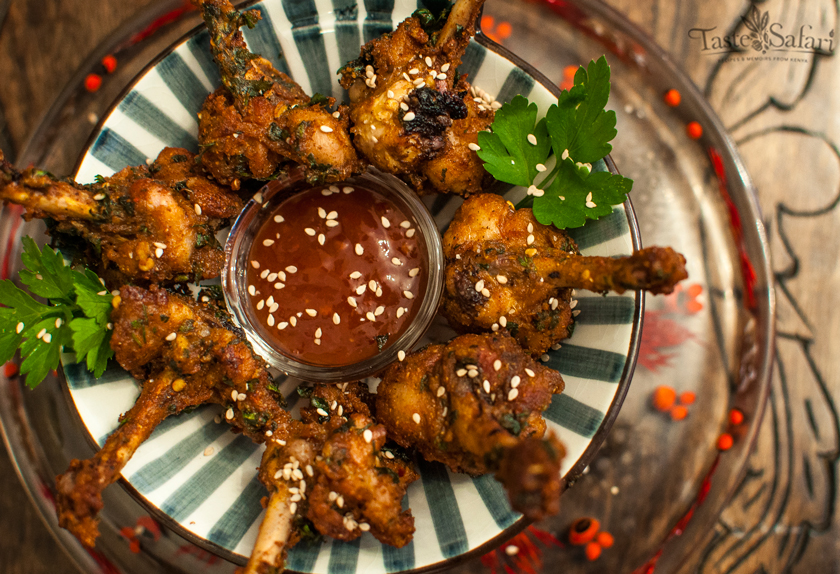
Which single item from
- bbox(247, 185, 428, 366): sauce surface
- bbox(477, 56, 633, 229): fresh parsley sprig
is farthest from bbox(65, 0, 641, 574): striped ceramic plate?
bbox(247, 185, 428, 366): sauce surface

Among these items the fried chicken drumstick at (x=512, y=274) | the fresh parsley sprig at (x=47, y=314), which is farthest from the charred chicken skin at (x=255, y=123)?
the fresh parsley sprig at (x=47, y=314)

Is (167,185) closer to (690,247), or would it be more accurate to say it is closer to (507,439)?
(507,439)

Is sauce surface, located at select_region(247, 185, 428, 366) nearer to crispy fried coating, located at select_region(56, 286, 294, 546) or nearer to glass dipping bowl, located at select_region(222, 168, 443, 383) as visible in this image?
glass dipping bowl, located at select_region(222, 168, 443, 383)

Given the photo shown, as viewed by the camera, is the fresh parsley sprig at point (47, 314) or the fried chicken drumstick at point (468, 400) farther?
the fresh parsley sprig at point (47, 314)

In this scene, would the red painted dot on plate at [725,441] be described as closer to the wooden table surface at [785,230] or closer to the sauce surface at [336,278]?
the wooden table surface at [785,230]

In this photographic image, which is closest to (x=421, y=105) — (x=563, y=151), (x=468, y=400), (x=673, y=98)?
(x=563, y=151)

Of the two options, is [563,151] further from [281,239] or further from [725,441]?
[725,441]

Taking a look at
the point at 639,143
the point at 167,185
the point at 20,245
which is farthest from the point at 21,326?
the point at 639,143
